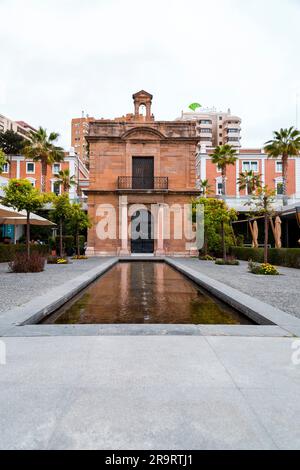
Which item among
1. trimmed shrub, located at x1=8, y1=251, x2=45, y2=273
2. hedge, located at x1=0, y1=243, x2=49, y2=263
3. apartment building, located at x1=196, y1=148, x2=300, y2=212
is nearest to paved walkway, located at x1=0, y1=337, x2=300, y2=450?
trimmed shrub, located at x1=8, y1=251, x2=45, y2=273

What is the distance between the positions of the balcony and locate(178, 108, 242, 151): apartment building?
6230 cm

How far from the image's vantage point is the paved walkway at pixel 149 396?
2.04 meters

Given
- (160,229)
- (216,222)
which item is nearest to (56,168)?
(160,229)

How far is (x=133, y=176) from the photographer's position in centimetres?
2988

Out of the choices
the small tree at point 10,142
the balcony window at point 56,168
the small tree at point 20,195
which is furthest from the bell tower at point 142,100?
the small tree at point 10,142

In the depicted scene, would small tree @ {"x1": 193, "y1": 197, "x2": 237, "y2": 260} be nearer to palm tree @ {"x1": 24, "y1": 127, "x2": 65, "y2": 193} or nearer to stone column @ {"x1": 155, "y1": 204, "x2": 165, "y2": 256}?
stone column @ {"x1": 155, "y1": 204, "x2": 165, "y2": 256}

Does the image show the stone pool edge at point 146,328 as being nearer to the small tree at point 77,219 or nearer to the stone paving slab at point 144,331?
the stone paving slab at point 144,331

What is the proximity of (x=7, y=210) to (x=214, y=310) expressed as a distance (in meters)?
10.7

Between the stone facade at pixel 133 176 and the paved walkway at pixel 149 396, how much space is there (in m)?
25.1

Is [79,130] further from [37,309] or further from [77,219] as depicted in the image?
[37,309]

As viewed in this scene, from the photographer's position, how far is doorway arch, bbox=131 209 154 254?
2983 centimetres

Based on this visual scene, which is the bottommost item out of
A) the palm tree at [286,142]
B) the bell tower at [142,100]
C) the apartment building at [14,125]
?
the palm tree at [286,142]
